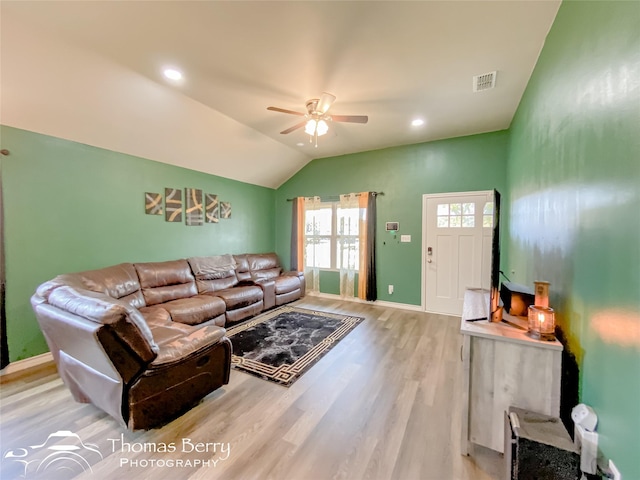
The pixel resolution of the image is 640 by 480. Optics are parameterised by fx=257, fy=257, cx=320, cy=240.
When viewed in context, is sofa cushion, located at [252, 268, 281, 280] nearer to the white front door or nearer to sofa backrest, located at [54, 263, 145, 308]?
sofa backrest, located at [54, 263, 145, 308]

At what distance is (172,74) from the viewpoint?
255 cm

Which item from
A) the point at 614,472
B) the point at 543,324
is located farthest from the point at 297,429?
the point at 543,324

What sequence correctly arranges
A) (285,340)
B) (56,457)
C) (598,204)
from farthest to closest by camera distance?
(285,340) < (56,457) < (598,204)

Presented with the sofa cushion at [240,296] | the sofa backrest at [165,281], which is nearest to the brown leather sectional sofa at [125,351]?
the sofa backrest at [165,281]

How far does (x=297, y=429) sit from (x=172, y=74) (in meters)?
3.34

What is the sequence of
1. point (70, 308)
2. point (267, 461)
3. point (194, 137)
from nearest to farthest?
point (267, 461)
point (70, 308)
point (194, 137)

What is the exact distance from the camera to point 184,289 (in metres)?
3.76

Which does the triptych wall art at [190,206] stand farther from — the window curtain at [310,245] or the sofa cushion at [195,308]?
the window curtain at [310,245]

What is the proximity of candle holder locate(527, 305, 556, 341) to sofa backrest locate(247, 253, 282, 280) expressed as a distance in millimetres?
4065

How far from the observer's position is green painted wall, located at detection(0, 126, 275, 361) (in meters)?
2.63

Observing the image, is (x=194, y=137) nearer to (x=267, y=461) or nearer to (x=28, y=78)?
(x=28, y=78)

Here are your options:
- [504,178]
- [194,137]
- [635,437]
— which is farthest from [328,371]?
[504,178]

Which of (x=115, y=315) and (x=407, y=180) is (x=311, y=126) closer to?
(x=407, y=180)

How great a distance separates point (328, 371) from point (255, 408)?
80 centimetres
